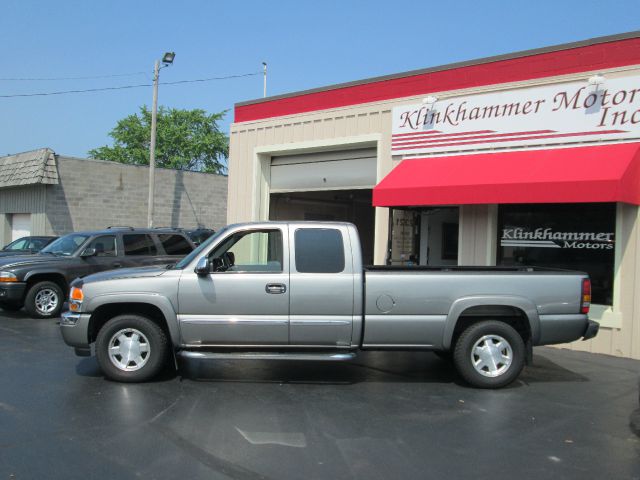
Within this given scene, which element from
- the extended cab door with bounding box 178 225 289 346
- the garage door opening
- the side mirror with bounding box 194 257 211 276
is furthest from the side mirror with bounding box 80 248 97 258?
the side mirror with bounding box 194 257 211 276

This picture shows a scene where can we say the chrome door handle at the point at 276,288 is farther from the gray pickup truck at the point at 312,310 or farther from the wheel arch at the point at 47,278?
the wheel arch at the point at 47,278

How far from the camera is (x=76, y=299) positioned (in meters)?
6.58

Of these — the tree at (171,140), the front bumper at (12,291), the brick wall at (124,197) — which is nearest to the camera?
the front bumper at (12,291)

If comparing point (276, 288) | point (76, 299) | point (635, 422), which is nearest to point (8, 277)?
point (76, 299)

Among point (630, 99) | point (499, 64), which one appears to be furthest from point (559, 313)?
point (499, 64)

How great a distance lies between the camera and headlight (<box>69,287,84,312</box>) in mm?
6539

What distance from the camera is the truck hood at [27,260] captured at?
437 inches

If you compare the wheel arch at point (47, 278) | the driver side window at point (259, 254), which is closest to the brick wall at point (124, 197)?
the wheel arch at point (47, 278)

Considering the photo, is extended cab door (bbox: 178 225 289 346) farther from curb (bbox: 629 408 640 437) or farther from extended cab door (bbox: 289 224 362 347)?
curb (bbox: 629 408 640 437)

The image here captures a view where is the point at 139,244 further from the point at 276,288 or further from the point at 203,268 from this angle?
the point at 276,288

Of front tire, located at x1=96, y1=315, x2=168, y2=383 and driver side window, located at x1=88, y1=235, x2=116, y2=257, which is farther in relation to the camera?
driver side window, located at x1=88, y1=235, x2=116, y2=257

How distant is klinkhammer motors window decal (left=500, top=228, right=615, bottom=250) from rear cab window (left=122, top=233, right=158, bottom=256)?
7032mm

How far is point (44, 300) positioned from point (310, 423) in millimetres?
8035

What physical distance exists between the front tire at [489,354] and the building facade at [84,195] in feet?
64.9
